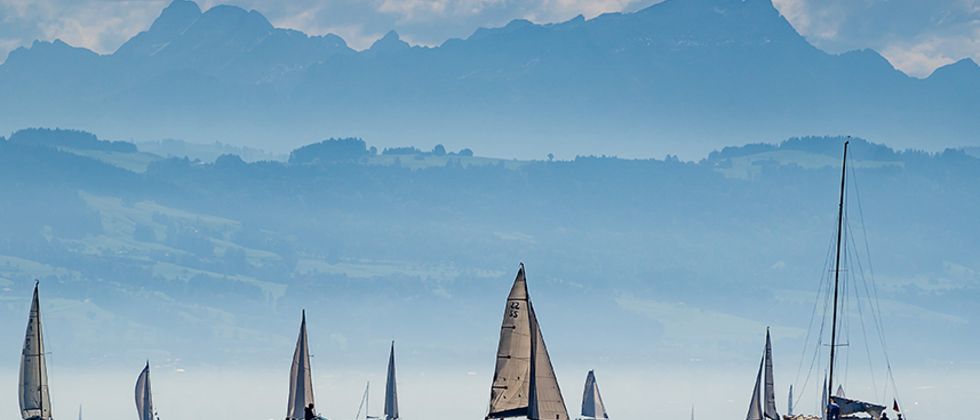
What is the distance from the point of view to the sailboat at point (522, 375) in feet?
218

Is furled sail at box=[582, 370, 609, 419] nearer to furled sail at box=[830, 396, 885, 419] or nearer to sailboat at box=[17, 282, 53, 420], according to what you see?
sailboat at box=[17, 282, 53, 420]

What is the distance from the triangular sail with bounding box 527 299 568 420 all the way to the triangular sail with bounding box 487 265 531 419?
226 millimetres

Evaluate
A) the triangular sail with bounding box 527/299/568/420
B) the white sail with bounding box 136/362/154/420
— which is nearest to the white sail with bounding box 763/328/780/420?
the white sail with bounding box 136/362/154/420

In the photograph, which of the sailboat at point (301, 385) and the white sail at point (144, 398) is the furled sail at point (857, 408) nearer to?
the sailboat at point (301, 385)

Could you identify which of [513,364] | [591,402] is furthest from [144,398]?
[513,364]

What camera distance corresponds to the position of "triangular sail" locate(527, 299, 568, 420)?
6669cm

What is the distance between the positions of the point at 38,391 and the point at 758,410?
134ft

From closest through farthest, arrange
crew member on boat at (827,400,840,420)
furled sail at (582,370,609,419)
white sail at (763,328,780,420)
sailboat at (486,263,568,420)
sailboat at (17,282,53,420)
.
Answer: sailboat at (486,263,568,420)
crew member on boat at (827,400,840,420)
sailboat at (17,282,53,420)
white sail at (763,328,780,420)
furled sail at (582,370,609,419)

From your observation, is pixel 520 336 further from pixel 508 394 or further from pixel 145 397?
pixel 145 397

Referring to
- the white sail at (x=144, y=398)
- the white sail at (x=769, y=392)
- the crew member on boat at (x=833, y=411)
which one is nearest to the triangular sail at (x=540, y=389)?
the crew member on boat at (x=833, y=411)

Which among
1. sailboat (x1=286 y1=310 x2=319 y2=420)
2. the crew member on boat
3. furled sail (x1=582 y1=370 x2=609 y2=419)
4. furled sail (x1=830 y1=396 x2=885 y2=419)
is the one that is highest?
furled sail (x1=582 y1=370 x2=609 y2=419)

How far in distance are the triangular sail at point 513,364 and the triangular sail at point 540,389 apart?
0.23m

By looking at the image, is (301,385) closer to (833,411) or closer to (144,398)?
(144,398)

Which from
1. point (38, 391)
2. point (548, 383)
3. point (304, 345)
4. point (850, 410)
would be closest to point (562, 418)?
point (548, 383)
